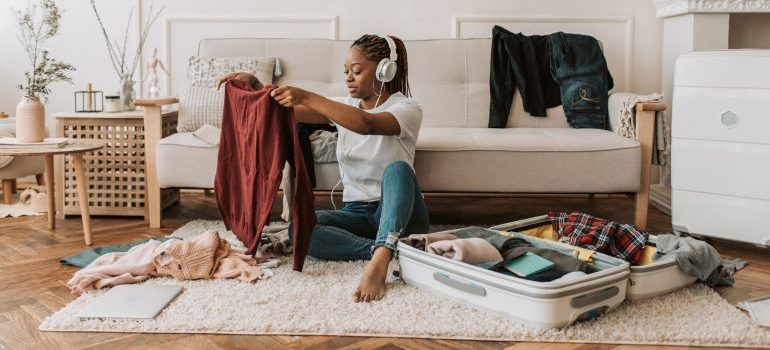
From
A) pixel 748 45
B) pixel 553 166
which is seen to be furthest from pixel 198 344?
pixel 748 45

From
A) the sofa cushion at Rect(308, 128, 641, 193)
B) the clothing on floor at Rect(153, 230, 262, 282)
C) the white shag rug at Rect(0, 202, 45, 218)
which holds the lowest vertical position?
the white shag rug at Rect(0, 202, 45, 218)

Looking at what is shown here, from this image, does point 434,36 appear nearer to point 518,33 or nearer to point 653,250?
point 518,33

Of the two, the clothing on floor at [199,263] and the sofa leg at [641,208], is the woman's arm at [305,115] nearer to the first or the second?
the clothing on floor at [199,263]

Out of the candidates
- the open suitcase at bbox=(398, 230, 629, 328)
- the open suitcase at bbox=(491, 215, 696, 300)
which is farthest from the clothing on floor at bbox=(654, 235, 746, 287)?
the open suitcase at bbox=(398, 230, 629, 328)

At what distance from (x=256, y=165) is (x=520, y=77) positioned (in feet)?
5.15

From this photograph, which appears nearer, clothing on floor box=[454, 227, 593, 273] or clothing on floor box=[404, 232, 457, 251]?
clothing on floor box=[454, 227, 593, 273]

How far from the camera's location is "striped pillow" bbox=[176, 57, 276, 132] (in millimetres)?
3354

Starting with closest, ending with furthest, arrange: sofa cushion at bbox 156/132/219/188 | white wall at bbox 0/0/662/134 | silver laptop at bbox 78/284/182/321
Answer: silver laptop at bbox 78/284/182/321 < sofa cushion at bbox 156/132/219/188 < white wall at bbox 0/0/662/134

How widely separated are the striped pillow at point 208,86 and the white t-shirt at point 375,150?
95cm

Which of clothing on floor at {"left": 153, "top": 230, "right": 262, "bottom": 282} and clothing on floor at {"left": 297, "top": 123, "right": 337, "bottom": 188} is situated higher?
clothing on floor at {"left": 297, "top": 123, "right": 337, "bottom": 188}

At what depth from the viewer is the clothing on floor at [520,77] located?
11.8ft

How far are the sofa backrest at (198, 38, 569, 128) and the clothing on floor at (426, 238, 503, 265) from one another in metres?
1.49

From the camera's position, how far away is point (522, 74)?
3594 millimetres

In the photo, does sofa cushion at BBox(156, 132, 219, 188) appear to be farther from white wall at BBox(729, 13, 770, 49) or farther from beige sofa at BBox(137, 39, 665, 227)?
white wall at BBox(729, 13, 770, 49)
